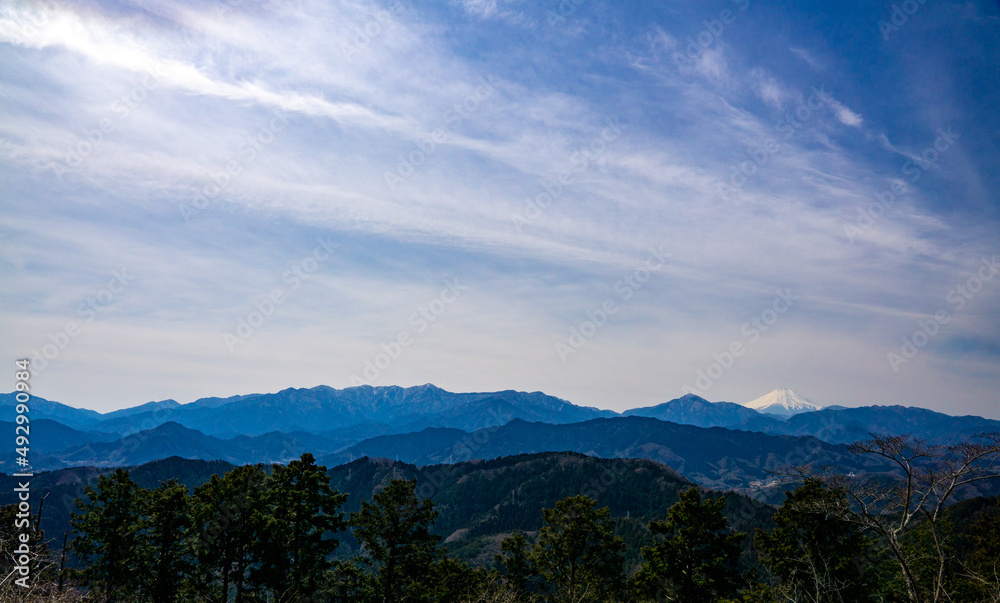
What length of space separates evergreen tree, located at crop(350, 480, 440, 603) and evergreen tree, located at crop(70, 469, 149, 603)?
658 inches

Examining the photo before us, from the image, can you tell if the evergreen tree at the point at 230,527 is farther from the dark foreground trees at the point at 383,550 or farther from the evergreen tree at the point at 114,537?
the evergreen tree at the point at 114,537

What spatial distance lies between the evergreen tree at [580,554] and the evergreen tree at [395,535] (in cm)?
899

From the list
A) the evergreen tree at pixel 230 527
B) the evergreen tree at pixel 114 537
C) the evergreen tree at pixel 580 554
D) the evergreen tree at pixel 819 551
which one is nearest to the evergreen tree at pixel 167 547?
the evergreen tree at pixel 114 537

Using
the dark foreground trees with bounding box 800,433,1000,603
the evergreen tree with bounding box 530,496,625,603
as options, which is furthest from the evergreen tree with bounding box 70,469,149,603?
the dark foreground trees with bounding box 800,433,1000,603

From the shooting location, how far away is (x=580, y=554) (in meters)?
41.3

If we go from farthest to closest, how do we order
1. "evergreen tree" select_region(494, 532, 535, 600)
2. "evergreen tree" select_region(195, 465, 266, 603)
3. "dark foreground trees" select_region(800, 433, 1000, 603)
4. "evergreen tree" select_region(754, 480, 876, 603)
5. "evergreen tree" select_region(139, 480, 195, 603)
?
"evergreen tree" select_region(494, 532, 535, 600) → "evergreen tree" select_region(139, 480, 195, 603) → "evergreen tree" select_region(195, 465, 266, 603) → "evergreen tree" select_region(754, 480, 876, 603) → "dark foreground trees" select_region(800, 433, 1000, 603)

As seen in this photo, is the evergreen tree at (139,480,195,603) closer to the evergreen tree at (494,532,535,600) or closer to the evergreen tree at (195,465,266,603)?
the evergreen tree at (195,465,266,603)

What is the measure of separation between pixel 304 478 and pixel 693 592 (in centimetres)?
2719

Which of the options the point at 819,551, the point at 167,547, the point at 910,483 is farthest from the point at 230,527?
the point at 819,551

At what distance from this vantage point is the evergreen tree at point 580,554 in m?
41.0

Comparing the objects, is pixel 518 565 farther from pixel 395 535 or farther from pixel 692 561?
pixel 692 561

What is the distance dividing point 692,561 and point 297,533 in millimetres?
26515

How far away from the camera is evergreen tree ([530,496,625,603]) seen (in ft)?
134

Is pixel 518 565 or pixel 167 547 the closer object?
pixel 167 547
